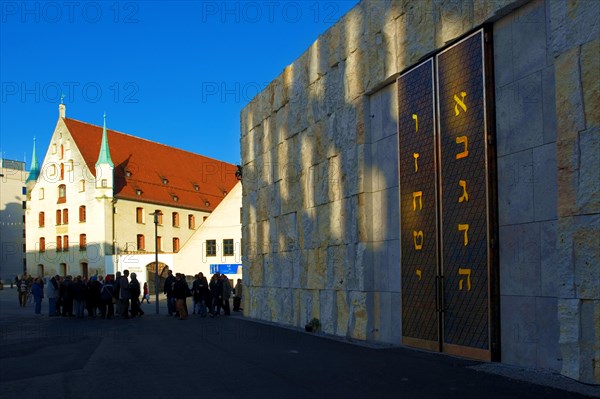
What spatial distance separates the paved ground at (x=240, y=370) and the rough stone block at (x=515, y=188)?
2435 millimetres

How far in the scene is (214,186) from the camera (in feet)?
276

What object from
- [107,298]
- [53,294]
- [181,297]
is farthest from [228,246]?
[181,297]

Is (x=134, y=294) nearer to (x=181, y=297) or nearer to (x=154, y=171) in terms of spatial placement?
(x=181, y=297)

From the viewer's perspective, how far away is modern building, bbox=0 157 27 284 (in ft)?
302

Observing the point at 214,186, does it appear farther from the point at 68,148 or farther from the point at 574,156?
the point at 574,156

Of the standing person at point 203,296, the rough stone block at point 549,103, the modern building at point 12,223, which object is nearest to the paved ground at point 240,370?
the rough stone block at point 549,103

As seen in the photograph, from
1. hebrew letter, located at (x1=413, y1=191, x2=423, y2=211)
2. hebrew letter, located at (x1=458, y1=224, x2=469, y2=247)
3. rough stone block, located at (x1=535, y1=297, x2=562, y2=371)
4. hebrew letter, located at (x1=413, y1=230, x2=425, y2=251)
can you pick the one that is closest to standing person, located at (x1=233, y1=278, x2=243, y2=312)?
hebrew letter, located at (x1=413, y1=230, x2=425, y2=251)

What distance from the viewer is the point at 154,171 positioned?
7738 cm

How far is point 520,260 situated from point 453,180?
2.37m

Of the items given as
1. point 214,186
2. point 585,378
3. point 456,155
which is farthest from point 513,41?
point 214,186

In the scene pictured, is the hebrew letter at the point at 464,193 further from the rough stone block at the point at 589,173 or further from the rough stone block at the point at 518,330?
the rough stone block at the point at 589,173

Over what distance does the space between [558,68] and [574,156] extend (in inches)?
52.8

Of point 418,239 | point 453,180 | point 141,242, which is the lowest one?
point 141,242

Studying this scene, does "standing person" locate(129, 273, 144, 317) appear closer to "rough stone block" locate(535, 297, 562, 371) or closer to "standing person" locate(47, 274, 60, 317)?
"standing person" locate(47, 274, 60, 317)
